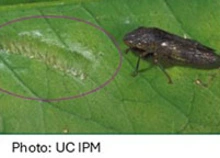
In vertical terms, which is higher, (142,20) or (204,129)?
(142,20)

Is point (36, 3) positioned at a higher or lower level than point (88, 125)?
higher

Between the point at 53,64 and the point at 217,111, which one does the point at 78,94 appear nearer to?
the point at 53,64

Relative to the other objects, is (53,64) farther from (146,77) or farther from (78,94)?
(146,77)

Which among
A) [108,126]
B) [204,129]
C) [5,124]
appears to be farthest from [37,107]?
[204,129]

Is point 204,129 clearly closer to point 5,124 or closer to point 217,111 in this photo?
point 217,111

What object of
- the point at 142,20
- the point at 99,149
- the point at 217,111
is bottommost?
the point at 99,149

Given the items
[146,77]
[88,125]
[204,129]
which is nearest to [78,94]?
[88,125]
